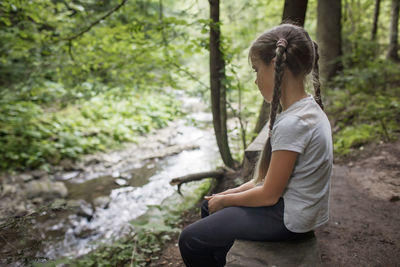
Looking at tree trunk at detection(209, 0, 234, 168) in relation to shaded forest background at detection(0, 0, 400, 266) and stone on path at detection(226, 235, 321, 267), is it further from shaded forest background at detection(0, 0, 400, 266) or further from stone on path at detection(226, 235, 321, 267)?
stone on path at detection(226, 235, 321, 267)

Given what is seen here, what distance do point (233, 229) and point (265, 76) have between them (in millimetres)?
902

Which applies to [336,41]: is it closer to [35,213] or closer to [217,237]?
[217,237]

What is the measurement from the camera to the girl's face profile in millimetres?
1336

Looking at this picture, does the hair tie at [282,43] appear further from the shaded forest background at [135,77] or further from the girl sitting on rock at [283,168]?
the shaded forest background at [135,77]

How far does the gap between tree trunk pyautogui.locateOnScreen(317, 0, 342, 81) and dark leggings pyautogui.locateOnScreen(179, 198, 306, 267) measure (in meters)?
6.81

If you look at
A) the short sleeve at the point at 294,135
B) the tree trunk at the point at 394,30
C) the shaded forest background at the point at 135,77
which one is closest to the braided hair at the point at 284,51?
the short sleeve at the point at 294,135

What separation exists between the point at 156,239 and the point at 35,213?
2.03 metres

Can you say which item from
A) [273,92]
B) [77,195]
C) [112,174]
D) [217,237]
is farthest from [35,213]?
[112,174]

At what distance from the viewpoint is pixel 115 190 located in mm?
5996

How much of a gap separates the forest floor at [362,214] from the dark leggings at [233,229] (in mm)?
1031

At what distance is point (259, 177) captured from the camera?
1595mm

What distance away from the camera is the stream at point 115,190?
4086mm

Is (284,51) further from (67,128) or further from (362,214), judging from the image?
(67,128)

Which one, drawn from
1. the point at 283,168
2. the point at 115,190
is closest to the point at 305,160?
the point at 283,168
